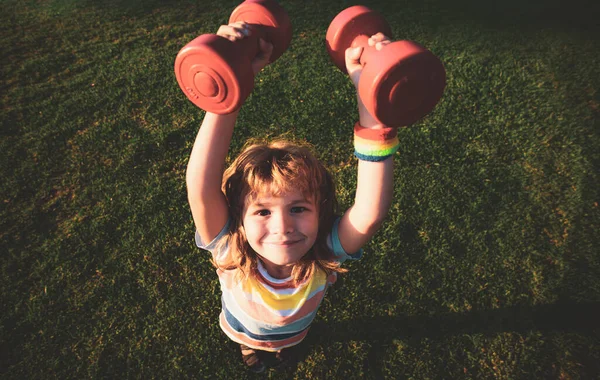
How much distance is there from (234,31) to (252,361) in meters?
2.22

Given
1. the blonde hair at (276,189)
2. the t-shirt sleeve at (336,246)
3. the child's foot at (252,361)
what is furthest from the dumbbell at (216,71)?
the child's foot at (252,361)

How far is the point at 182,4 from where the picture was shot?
255 inches

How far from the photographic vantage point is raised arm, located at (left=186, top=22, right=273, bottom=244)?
1.51 metres

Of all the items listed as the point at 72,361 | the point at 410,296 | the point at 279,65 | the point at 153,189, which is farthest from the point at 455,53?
the point at 72,361

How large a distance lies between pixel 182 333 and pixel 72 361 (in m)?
0.74

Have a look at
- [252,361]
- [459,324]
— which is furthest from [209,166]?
[459,324]

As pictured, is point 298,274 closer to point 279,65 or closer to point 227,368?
point 227,368

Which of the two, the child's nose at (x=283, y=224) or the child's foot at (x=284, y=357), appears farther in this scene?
the child's foot at (x=284, y=357)

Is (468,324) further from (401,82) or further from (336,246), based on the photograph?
(401,82)

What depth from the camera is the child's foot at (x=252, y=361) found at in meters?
2.85

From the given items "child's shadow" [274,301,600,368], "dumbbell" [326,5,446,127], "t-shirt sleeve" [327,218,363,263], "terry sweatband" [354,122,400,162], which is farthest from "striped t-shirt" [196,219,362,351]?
"child's shadow" [274,301,600,368]

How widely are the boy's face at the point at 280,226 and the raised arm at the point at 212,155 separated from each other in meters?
0.16

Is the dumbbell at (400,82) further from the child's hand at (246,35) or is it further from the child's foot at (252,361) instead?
the child's foot at (252,361)

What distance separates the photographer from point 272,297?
1.97m
